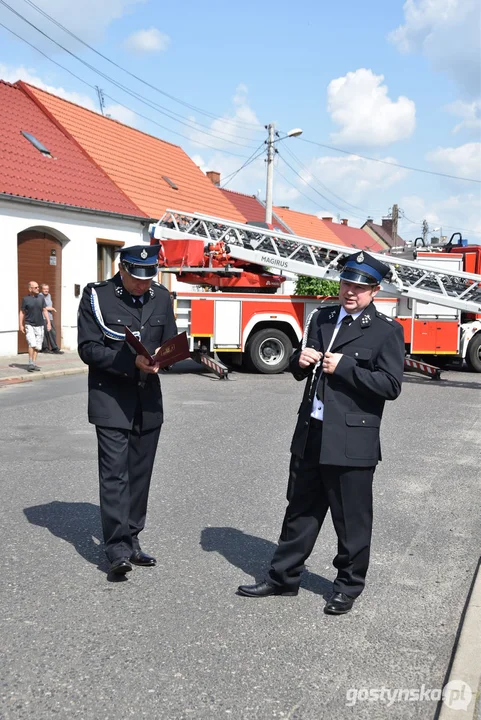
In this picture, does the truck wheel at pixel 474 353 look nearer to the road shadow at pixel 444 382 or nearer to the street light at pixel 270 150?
the road shadow at pixel 444 382

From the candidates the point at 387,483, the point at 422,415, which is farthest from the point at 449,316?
the point at 387,483

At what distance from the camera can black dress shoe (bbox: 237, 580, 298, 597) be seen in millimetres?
4242

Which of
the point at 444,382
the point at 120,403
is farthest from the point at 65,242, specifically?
the point at 120,403

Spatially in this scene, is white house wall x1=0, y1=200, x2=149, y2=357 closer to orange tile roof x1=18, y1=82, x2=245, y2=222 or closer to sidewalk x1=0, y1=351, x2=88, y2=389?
sidewalk x1=0, y1=351, x2=88, y2=389

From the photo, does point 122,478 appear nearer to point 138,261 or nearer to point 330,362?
point 138,261

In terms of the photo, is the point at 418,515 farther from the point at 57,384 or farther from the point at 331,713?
the point at 57,384

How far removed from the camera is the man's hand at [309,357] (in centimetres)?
387

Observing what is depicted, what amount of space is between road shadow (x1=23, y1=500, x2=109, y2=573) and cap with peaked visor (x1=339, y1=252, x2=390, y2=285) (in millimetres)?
2282

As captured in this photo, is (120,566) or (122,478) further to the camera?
(122,478)

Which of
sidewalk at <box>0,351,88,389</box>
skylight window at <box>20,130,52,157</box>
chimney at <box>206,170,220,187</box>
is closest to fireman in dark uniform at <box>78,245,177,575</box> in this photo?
sidewalk at <box>0,351,88,389</box>

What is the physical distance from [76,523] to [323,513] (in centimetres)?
220

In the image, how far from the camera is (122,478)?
4504 millimetres

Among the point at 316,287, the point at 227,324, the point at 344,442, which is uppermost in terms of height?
the point at 316,287

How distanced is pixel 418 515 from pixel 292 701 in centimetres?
308
